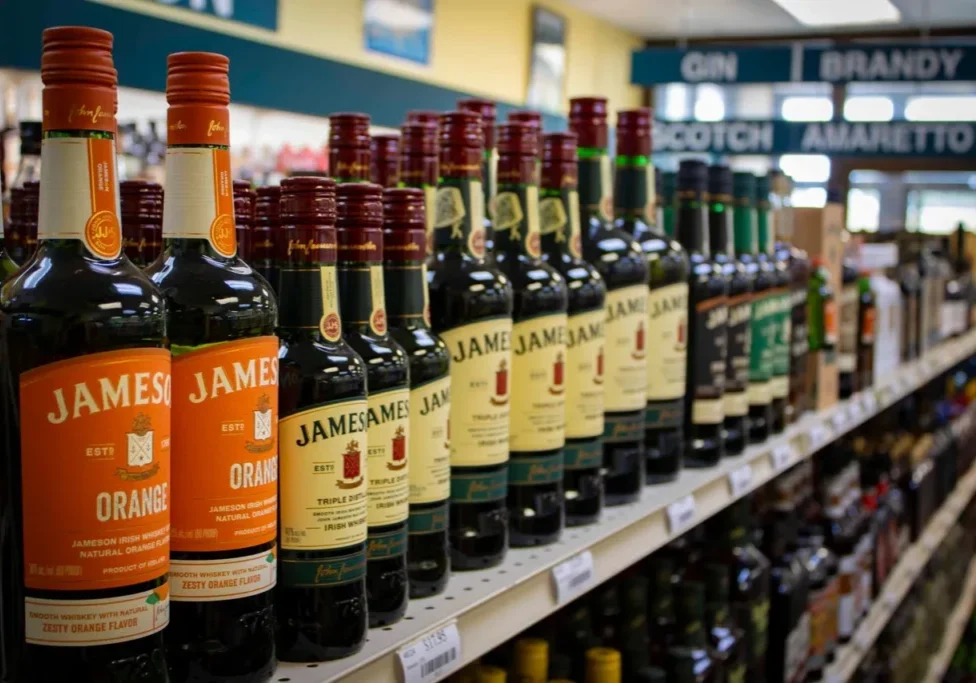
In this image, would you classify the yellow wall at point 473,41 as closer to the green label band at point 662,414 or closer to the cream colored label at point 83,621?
the green label band at point 662,414

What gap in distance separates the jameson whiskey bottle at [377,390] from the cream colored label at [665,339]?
70cm

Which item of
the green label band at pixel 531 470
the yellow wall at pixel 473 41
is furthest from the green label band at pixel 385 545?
the yellow wall at pixel 473 41

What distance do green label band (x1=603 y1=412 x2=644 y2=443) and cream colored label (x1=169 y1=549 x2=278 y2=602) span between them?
30.2 inches

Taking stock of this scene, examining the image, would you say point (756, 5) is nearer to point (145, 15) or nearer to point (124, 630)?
point (145, 15)

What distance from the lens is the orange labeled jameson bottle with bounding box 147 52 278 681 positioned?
812 mm

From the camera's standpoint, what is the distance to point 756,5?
7.90 meters

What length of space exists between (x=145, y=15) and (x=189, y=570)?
11.8 feet

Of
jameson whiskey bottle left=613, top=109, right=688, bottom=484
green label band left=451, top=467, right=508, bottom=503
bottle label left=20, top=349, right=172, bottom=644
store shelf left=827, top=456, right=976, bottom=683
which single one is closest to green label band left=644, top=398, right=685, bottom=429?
jameson whiskey bottle left=613, top=109, right=688, bottom=484

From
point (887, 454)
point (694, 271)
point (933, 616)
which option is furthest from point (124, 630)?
point (933, 616)

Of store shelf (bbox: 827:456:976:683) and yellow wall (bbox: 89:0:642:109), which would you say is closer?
store shelf (bbox: 827:456:976:683)

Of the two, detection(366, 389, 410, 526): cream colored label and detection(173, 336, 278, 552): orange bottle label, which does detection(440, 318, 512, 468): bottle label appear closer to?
detection(366, 389, 410, 526): cream colored label

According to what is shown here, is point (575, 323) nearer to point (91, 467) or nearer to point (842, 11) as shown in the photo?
point (91, 467)

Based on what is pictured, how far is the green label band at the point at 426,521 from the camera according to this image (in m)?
1.11

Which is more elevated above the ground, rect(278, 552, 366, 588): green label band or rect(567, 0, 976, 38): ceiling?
rect(567, 0, 976, 38): ceiling
